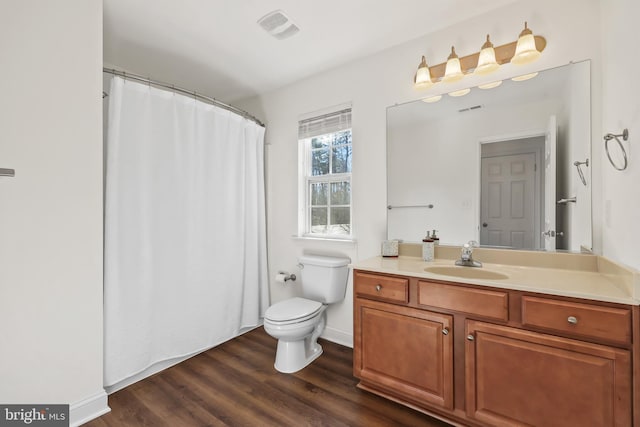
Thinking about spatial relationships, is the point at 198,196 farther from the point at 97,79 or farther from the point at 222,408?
the point at 222,408

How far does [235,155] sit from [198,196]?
54 cm

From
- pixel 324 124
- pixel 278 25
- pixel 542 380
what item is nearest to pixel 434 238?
pixel 542 380

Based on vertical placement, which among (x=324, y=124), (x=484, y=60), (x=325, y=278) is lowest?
(x=325, y=278)

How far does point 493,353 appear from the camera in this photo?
1.36 metres

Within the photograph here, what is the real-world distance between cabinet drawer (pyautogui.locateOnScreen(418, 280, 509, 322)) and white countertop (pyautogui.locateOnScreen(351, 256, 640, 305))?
4 centimetres

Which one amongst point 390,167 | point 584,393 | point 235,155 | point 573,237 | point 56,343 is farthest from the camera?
point 235,155

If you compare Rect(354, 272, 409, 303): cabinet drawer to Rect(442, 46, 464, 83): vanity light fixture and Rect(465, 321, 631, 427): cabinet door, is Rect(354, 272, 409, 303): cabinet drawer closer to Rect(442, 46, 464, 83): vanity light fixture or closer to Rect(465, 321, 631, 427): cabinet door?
Rect(465, 321, 631, 427): cabinet door

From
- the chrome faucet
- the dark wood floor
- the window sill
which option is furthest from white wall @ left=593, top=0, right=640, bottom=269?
the window sill

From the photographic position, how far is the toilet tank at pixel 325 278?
2377 mm

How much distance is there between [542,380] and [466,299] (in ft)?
1.39

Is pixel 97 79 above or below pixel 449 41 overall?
below

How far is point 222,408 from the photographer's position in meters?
1.69

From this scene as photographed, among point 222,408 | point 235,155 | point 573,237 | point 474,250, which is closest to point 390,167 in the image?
point 474,250

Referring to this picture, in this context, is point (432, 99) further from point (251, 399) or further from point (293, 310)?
point (251, 399)
